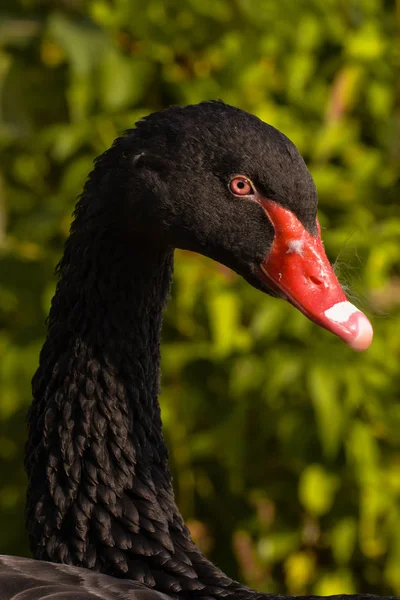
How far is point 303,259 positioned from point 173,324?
63.8 inches

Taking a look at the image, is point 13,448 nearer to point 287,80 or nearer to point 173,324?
point 173,324

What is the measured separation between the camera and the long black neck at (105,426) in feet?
Result: 7.09

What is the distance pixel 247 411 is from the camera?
3.47 metres

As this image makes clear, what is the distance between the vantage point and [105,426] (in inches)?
87.7

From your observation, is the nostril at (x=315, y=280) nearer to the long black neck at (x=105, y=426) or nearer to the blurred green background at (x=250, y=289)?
the long black neck at (x=105, y=426)


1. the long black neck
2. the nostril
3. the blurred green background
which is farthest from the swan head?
the blurred green background

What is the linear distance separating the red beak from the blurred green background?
43.1 inches

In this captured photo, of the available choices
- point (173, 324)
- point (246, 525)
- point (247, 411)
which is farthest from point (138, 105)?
point (246, 525)

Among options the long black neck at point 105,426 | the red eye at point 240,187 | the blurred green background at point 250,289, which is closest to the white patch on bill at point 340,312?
the red eye at point 240,187

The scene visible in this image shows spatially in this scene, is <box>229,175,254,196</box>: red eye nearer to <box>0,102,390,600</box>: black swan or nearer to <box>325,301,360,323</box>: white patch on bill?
<box>0,102,390,600</box>: black swan

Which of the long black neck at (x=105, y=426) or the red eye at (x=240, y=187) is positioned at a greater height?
the red eye at (x=240, y=187)

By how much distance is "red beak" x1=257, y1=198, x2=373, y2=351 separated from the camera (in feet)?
6.42

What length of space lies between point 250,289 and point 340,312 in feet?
4.70

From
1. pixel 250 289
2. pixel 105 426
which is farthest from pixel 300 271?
pixel 250 289
